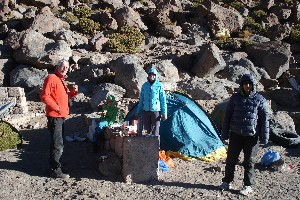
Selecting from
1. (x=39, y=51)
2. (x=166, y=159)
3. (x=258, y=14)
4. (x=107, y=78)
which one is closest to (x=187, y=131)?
(x=166, y=159)

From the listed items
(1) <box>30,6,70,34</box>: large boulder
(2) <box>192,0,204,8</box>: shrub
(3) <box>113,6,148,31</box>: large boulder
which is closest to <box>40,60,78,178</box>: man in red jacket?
(1) <box>30,6,70,34</box>: large boulder

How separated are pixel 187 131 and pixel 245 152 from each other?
9.60 feet

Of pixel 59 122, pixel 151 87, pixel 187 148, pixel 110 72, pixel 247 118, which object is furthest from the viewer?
pixel 110 72

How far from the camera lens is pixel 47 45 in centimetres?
1956

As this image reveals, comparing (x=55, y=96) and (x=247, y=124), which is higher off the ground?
(x=55, y=96)

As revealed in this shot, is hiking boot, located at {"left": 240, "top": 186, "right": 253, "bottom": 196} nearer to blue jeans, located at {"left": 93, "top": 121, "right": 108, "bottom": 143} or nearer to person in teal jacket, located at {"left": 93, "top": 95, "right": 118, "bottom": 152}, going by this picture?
person in teal jacket, located at {"left": 93, "top": 95, "right": 118, "bottom": 152}

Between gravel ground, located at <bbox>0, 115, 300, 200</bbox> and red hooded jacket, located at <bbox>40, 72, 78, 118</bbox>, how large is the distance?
134 centimetres

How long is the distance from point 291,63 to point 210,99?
9036mm

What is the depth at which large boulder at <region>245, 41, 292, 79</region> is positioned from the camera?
856 inches

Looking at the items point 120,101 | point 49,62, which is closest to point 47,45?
point 49,62

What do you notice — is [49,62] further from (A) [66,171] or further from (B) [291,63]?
(B) [291,63]

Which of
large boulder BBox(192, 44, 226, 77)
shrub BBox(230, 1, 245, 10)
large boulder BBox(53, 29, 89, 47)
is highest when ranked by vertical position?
shrub BBox(230, 1, 245, 10)

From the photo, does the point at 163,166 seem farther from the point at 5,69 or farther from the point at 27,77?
the point at 5,69

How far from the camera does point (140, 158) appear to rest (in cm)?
874
